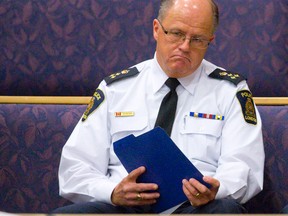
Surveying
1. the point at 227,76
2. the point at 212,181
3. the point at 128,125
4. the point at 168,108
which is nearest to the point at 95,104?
the point at 128,125

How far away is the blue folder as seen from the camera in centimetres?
192

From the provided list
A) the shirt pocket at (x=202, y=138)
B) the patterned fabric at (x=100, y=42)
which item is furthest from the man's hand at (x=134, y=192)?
the patterned fabric at (x=100, y=42)

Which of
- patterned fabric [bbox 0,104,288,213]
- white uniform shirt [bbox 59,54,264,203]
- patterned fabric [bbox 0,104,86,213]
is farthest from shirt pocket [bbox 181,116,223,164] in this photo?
patterned fabric [bbox 0,104,86,213]

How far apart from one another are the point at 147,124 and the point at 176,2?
0.44 m

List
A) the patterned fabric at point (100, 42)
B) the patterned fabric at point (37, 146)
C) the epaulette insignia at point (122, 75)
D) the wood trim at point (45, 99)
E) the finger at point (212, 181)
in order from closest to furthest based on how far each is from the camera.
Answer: the finger at point (212, 181) → the epaulette insignia at point (122, 75) → the patterned fabric at point (37, 146) → the wood trim at point (45, 99) → the patterned fabric at point (100, 42)

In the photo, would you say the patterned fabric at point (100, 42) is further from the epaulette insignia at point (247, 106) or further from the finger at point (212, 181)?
the finger at point (212, 181)

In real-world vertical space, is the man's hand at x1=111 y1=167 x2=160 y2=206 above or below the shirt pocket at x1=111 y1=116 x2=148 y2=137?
below

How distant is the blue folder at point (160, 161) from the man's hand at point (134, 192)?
Result: 0.03 metres

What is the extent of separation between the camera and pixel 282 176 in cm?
247

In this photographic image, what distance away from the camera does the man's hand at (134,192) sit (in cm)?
197

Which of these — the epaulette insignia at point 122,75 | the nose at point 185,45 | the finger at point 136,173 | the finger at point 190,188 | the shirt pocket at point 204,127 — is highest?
the nose at point 185,45

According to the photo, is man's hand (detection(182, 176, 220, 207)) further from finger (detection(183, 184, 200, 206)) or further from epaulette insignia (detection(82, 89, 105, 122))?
epaulette insignia (detection(82, 89, 105, 122))

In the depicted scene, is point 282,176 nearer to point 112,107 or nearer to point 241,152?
point 241,152

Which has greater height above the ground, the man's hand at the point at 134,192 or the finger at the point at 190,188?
the finger at the point at 190,188
